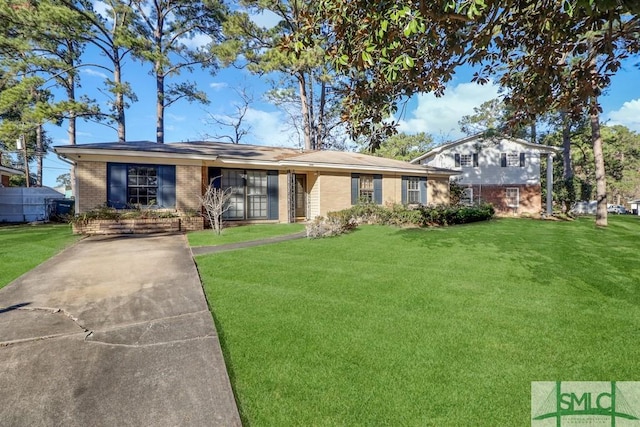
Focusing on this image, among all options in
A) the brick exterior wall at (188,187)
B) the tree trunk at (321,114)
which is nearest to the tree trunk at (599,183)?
the brick exterior wall at (188,187)

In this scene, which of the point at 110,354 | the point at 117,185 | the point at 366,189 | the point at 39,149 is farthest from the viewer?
the point at 39,149

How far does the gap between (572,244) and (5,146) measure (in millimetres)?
40883

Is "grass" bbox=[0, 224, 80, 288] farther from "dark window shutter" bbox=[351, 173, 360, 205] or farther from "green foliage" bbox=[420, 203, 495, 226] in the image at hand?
"green foliage" bbox=[420, 203, 495, 226]

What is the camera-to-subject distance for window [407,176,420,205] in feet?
61.1

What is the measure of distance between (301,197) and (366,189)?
11.9 feet

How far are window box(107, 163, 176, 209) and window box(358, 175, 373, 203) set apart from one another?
930cm

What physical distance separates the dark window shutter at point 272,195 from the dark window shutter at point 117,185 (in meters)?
5.99

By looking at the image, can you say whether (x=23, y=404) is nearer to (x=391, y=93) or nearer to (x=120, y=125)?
(x=391, y=93)

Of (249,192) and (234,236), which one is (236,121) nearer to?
(249,192)

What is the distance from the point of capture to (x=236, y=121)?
96.5 feet

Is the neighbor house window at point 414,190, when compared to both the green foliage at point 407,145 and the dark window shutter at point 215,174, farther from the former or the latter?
the green foliage at point 407,145

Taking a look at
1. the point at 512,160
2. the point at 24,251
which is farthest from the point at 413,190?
the point at 24,251

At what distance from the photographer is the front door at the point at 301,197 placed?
16391 millimetres

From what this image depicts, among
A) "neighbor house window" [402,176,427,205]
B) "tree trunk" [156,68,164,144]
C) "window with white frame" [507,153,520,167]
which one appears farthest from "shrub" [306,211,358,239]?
"window with white frame" [507,153,520,167]
